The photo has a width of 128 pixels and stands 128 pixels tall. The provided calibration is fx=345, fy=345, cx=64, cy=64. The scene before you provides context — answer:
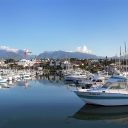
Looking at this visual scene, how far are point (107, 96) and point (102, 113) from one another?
266 centimetres

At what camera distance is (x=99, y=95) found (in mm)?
37188

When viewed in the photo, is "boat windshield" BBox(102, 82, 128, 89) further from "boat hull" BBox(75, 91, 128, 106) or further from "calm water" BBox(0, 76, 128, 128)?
"calm water" BBox(0, 76, 128, 128)

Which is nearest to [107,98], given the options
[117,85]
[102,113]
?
[117,85]

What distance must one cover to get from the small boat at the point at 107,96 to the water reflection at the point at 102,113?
0.57 m

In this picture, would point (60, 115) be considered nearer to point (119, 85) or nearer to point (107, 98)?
point (107, 98)

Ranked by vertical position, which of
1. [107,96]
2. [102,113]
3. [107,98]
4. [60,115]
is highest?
[107,96]

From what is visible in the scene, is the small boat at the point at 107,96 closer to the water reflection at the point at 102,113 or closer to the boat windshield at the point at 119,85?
the boat windshield at the point at 119,85

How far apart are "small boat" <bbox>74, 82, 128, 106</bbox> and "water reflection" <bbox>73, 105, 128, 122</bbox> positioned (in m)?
0.57

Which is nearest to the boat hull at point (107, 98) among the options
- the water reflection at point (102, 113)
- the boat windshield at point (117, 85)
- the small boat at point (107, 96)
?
the small boat at point (107, 96)

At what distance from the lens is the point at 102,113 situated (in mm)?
35125

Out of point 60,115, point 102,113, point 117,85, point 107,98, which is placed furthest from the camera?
point 117,85

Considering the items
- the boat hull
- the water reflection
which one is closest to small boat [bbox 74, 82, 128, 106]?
the boat hull

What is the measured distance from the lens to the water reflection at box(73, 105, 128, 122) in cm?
3279

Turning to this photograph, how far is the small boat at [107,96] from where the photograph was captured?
122 feet
